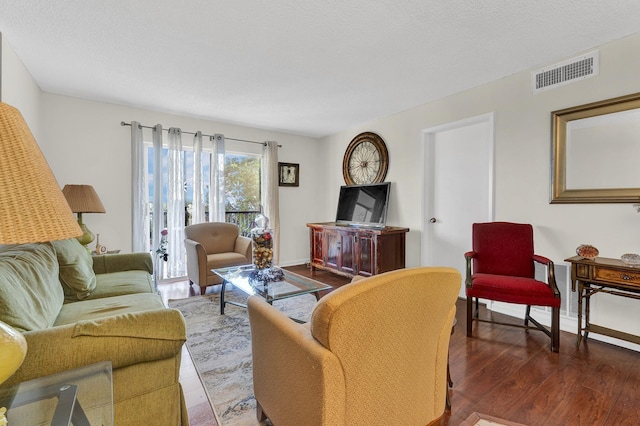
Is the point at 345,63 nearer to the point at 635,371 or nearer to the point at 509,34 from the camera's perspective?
the point at 509,34

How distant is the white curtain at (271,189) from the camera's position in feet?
16.4

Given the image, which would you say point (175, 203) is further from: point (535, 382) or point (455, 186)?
point (535, 382)

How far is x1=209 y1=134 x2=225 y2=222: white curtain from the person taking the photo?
14.8ft

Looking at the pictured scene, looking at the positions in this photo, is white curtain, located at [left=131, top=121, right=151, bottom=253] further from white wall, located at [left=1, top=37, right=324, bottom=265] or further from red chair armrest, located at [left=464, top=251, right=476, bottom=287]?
red chair armrest, located at [left=464, top=251, right=476, bottom=287]

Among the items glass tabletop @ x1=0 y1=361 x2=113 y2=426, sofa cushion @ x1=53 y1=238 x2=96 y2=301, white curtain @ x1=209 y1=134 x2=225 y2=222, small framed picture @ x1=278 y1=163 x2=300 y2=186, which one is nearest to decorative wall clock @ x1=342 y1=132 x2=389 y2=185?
small framed picture @ x1=278 y1=163 x2=300 y2=186

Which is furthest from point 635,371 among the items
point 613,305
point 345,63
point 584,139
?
point 345,63

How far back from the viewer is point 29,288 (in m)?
1.46

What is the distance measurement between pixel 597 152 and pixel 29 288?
402 cm

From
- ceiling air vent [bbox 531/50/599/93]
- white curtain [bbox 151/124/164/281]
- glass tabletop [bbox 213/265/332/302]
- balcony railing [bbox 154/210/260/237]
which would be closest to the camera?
glass tabletop [bbox 213/265/332/302]

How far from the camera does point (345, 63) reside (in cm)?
272

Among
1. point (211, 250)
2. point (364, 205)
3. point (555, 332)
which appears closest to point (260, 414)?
point (555, 332)

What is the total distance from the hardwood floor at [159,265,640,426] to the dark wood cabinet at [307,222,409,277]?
1.42m

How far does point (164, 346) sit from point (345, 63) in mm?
2623

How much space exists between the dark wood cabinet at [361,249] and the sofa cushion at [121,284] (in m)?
2.49
